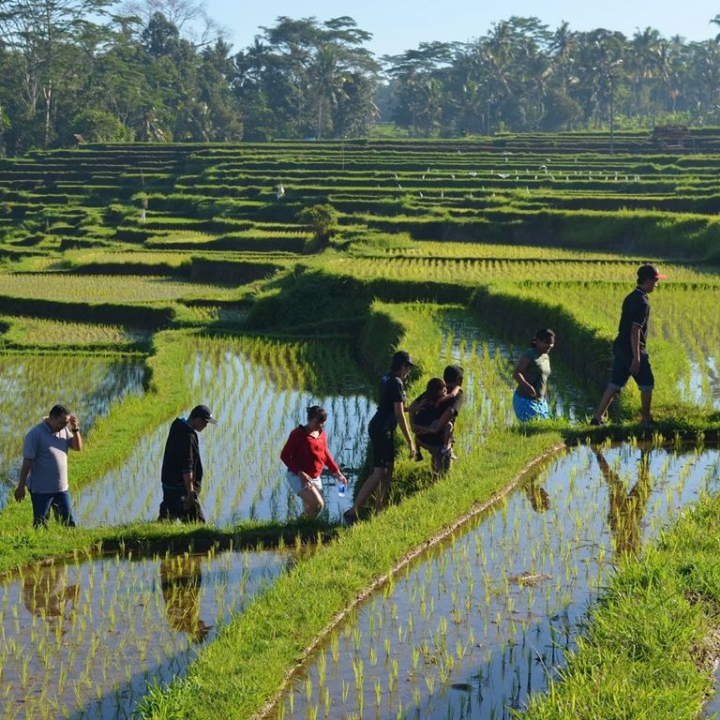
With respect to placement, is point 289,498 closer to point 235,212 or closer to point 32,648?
point 32,648

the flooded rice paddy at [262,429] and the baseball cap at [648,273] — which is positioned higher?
the baseball cap at [648,273]

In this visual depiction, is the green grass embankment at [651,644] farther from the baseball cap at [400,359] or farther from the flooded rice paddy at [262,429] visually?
the flooded rice paddy at [262,429]

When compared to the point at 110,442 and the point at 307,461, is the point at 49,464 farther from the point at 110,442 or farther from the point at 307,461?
the point at 110,442

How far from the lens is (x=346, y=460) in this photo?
10.7 m

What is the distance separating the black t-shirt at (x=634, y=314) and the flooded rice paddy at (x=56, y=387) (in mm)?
5408

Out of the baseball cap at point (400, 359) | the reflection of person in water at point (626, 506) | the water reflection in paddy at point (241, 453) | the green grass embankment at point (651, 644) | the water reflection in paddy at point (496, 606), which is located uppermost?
the baseball cap at point (400, 359)

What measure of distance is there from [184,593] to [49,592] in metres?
0.76

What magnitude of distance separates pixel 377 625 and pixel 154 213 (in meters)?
36.9

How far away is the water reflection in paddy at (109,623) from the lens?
5.10 metres

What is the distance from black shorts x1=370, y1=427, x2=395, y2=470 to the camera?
26.1 feet

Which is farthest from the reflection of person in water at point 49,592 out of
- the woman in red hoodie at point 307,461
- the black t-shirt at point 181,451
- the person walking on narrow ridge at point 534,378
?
the person walking on narrow ridge at point 534,378

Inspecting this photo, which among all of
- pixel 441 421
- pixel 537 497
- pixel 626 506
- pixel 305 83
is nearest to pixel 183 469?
pixel 441 421

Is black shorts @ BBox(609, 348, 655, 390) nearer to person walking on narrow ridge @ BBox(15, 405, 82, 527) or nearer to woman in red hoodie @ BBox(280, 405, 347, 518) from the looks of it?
woman in red hoodie @ BBox(280, 405, 347, 518)

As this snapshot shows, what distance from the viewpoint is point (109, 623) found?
597 centimetres
